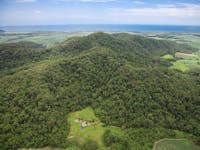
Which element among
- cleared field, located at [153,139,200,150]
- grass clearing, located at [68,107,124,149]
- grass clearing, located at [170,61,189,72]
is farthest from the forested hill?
grass clearing, located at [170,61,189,72]

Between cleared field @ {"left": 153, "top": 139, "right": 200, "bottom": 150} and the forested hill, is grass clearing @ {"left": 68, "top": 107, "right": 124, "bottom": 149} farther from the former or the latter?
cleared field @ {"left": 153, "top": 139, "right": 200, "bottom": 150}

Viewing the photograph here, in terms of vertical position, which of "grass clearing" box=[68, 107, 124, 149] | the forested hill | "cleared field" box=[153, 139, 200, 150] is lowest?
"cleared field" box=[153, 139, 200, 150]

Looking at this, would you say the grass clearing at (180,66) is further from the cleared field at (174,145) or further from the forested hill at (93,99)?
the cleared field at (174,145)

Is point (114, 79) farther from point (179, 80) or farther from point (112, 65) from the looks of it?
point (179, 80)

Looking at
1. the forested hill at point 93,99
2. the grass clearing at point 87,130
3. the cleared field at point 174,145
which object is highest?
the forested hill at point 93,99

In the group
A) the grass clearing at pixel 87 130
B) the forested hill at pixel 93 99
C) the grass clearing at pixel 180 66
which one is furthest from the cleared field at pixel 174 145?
the grass clearing at pixel 180 66

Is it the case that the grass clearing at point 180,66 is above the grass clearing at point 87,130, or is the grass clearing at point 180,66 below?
above

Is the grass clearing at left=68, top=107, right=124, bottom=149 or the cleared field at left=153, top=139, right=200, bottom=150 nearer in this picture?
the cleared field at left=153, top=139, right=200, bottom=150
